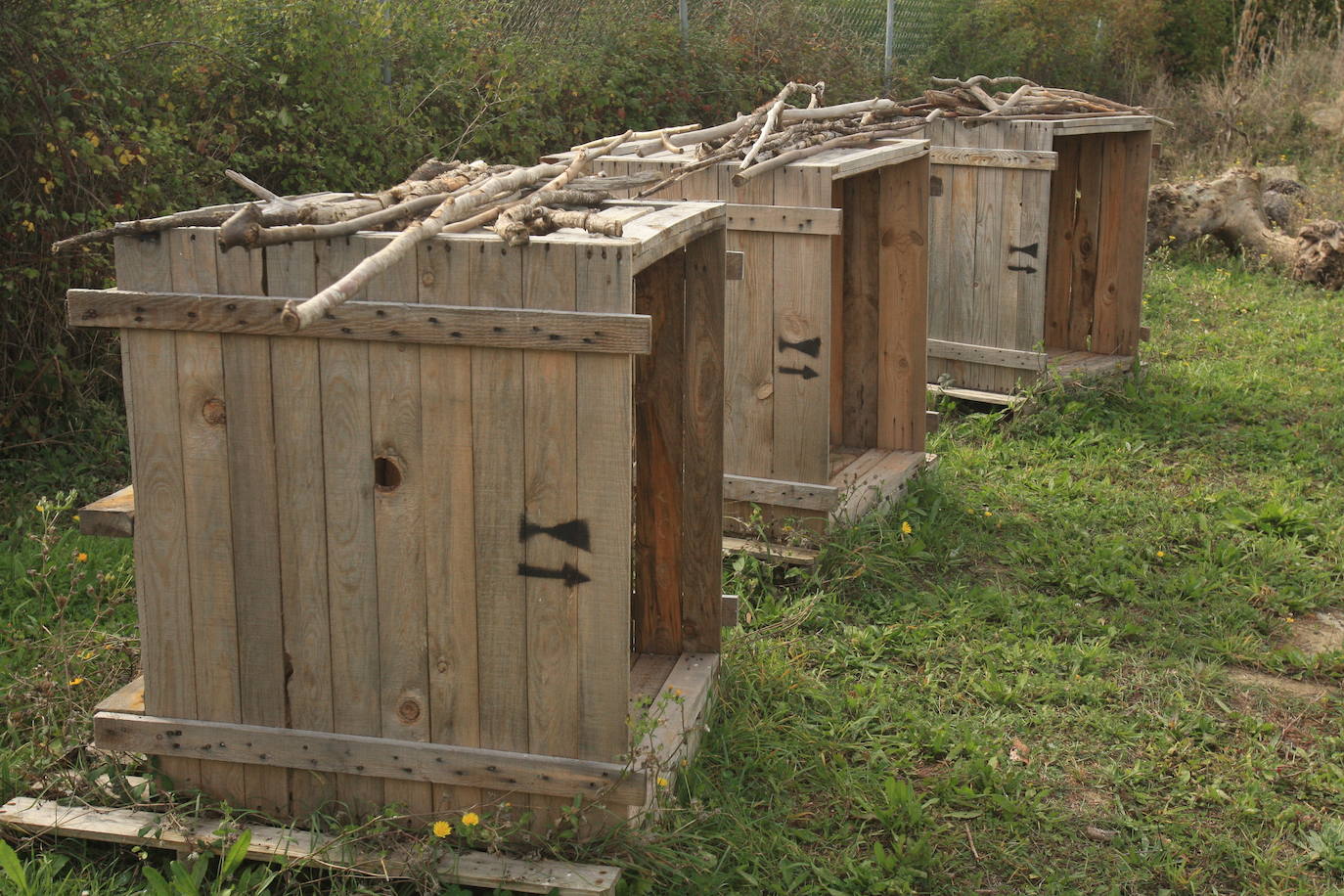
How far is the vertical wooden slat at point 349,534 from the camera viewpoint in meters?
3.21

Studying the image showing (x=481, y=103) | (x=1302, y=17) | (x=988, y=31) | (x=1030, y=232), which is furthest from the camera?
(x=1302, y=17)

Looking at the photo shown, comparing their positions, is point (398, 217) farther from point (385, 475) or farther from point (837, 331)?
point (837, 331)

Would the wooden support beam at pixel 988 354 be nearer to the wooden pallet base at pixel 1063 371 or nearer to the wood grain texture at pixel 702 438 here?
the wooden pallet base at pixel 1063 371

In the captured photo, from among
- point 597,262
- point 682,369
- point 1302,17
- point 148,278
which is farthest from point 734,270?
point 1302,17

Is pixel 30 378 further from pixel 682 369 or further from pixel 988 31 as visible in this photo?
pixel 988 31

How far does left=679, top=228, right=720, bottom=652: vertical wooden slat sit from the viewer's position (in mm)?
4211

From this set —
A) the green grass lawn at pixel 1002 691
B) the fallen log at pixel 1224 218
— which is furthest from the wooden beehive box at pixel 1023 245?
the fallen log at pixel 1224 218

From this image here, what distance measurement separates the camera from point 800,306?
5.40 m

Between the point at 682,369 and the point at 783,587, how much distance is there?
154 cm

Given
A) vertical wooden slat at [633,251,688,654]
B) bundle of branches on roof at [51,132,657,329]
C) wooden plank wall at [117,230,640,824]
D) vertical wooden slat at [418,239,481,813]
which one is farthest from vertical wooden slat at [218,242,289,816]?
vertical wooden slat at [633,251,688,654]

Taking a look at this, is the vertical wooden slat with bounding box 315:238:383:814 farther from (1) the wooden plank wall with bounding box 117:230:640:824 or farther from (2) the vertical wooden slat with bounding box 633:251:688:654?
(2) the vertical wooden slat with bounding box 633:251:688:654

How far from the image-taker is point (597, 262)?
3096 mm

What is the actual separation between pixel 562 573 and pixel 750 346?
8.14ft

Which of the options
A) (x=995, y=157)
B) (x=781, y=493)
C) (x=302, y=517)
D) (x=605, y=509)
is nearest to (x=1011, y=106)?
(x=995, y=157)
